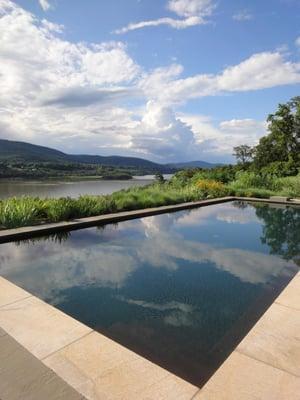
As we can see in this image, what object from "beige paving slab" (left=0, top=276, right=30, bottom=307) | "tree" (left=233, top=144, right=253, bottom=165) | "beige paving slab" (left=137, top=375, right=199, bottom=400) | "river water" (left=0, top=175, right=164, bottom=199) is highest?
"tree" (left=233, top=144, right=253, bottom=165)

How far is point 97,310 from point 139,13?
9562 mm

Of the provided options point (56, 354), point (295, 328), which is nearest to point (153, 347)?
point (56, 354)

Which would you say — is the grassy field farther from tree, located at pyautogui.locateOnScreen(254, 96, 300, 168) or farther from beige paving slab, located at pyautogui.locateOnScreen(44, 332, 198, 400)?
tree, located at pyautogui.locateOnScreen(254, 96, 300, 168)

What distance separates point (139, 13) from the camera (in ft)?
31.3

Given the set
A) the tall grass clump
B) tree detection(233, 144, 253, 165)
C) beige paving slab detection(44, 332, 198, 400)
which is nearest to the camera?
beige paving slab detection(44, 332, 198, 400)

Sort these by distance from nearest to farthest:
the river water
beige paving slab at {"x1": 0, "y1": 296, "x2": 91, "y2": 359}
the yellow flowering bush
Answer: beige paving slab at {"x1": 0, "y1": 296, "x2": 91, "y2": 359} → the yellow flowering bush → the river water

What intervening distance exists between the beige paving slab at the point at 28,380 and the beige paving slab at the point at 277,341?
1392mm

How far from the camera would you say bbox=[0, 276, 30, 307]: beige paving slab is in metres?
3.18

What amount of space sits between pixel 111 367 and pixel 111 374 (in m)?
0.08

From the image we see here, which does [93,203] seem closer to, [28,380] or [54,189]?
[28,380]

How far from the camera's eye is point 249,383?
6.48 feet

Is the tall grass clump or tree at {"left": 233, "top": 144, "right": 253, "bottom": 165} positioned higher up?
tree at {"left": 233, "top": 144, "right": 253, "bottom": 165}

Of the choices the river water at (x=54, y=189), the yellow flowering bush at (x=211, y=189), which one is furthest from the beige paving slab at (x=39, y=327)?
the yellow flowering bush at (x=211, y=189)

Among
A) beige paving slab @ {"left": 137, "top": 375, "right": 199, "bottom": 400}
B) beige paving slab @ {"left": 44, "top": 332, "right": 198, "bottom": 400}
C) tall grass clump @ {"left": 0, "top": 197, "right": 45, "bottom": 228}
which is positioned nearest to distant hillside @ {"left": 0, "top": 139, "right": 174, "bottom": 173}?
tall grass clump @ {"left": 0, "top": 197, "right": 45, "bottom": 228}
